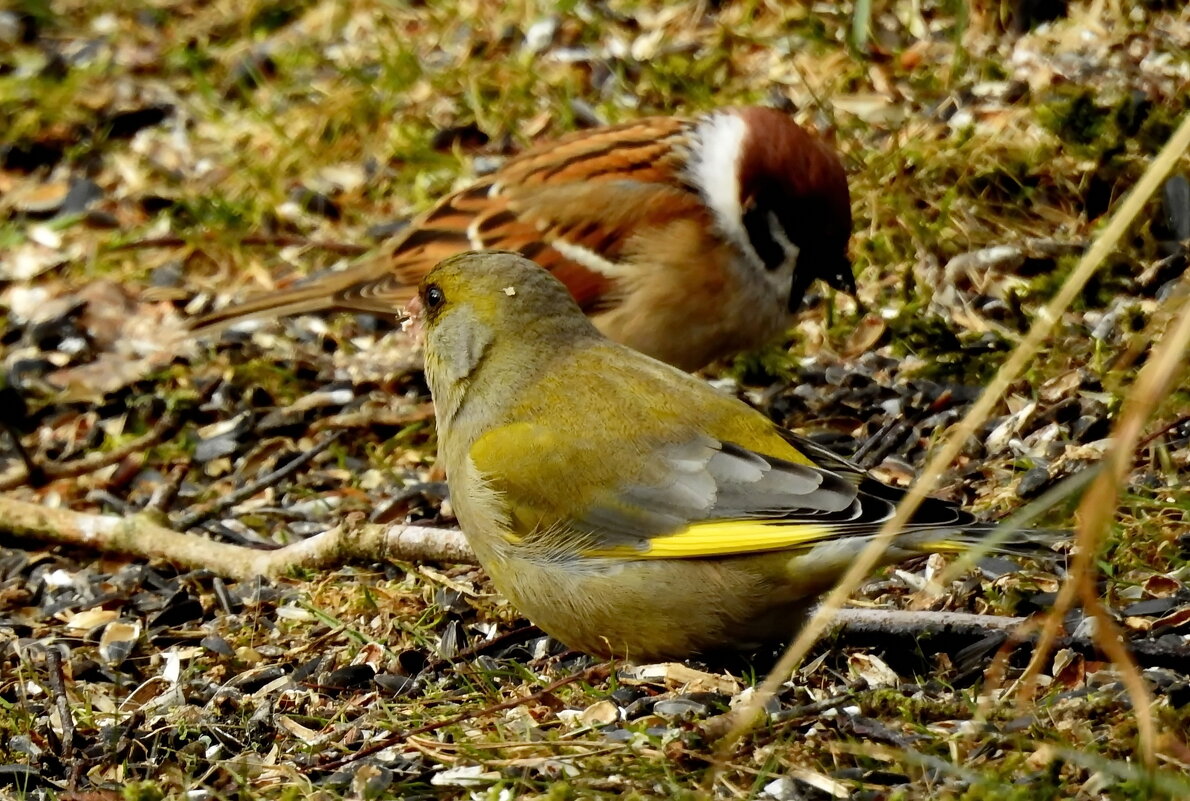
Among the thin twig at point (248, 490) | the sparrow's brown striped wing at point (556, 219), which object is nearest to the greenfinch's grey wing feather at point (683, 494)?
the thin twig at point (248, 490)

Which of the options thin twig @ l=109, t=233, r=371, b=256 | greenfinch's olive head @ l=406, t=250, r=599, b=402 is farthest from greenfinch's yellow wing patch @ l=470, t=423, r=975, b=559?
thin twig @ l=109, t=233, r=371, b=256

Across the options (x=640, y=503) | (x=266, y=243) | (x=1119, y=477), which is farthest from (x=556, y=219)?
(x=1119, y=477)

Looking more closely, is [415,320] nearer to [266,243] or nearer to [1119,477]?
[1119,477]

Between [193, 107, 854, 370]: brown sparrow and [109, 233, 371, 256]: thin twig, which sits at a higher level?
[193, 107, 854, 370]: brown sparrow

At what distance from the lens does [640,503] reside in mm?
3777

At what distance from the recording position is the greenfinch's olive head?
13.9ft

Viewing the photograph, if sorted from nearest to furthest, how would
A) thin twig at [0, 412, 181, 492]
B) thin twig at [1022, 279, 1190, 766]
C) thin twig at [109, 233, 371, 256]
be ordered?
thin twig at [1022, 279, 1190, 766] → thin twig at [0, 412, 181, 492] → thin twig at [109, 233, 371, 256]

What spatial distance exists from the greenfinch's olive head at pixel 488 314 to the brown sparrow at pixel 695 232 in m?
1.21

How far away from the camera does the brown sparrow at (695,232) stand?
5.55 meters

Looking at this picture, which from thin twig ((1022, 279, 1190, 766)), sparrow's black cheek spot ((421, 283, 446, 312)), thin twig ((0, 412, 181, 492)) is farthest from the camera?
thin twig ((0, 412, 181, 492))

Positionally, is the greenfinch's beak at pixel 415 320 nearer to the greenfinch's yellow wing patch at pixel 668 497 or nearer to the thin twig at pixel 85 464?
the greenfinch's yellow wing patch at pixel 668 497

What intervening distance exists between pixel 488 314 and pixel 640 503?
2.54ft

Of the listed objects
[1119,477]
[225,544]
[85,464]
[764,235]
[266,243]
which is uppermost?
[1119,477]

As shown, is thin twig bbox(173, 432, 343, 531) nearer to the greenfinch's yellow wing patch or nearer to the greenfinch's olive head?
the greenfinch's olive head
